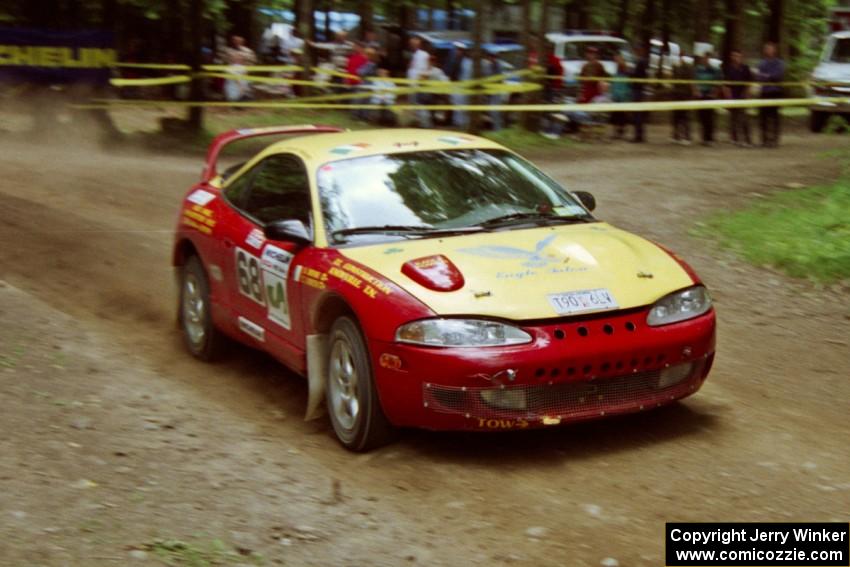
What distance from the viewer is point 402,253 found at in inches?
269

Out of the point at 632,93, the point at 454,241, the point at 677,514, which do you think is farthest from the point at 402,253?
the point at 632,93

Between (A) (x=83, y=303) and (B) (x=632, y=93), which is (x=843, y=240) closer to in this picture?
(A) (x=83, y=303)

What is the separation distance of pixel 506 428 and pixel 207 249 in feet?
10.4

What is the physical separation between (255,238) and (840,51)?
22.7 meters

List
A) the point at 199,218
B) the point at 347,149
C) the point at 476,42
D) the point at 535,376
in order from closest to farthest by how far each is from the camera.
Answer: the point at 535,376 < the point at 347,149 < the point at 199,218 < the point at 476,42

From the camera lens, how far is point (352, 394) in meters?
6.75

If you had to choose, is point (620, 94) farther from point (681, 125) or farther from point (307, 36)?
point (307, 36)

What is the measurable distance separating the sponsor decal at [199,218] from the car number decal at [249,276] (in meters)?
0.59

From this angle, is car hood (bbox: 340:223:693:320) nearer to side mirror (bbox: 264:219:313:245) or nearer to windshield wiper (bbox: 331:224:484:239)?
windshield wiper (bbox: 331:224:484:239)

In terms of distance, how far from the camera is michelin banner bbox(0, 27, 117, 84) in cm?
2112

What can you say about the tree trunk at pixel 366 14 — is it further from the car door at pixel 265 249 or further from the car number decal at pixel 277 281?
the car number decal at pixel 277 281

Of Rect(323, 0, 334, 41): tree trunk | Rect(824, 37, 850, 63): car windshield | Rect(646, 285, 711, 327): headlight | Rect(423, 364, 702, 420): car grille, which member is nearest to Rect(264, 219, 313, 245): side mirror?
Rect(423, 364, 702, 420): car grille

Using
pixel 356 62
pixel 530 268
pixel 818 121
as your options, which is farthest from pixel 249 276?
pixel 818 121

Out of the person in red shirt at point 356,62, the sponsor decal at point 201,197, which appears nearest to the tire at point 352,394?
the sponsor decal at point 201,197
